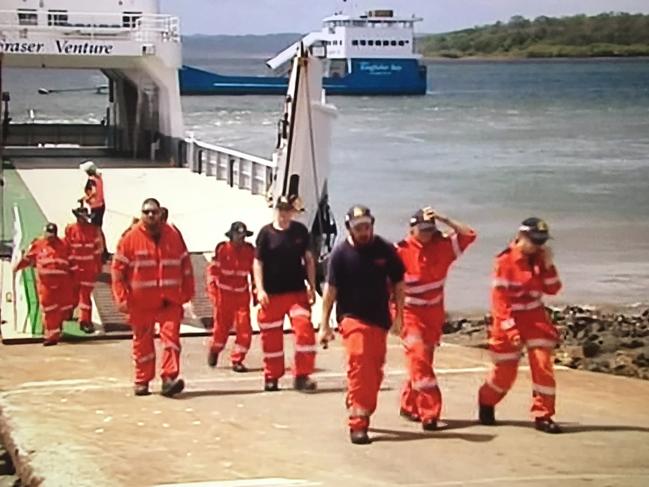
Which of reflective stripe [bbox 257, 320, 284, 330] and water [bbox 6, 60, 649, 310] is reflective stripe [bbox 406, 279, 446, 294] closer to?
reflective stripe [bbox 257, 320, 284, 330]

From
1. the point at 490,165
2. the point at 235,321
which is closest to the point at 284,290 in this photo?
the point at 235,321

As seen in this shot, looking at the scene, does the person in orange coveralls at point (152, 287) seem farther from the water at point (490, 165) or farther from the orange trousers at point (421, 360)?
the water at point (490, 165)

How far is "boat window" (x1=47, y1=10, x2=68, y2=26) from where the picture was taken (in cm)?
2370

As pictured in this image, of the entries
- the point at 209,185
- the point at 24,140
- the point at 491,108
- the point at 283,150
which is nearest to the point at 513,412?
the point at 283,150

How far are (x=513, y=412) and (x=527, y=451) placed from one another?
126cm

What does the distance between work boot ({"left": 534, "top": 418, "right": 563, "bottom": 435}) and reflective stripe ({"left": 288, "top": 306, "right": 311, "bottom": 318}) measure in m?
2.03

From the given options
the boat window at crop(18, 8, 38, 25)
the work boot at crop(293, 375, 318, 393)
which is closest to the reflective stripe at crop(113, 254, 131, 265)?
the work boot at crop(293, 375, 318, 393)

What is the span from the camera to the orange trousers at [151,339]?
9164 millimetres

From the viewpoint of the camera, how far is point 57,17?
23.8m

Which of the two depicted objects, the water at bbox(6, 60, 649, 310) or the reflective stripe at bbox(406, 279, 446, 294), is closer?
the reflective stripe at bbox(406, 279, 446, 294)

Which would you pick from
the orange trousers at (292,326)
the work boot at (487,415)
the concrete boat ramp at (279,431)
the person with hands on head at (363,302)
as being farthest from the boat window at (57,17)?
the work boot at (487,415)

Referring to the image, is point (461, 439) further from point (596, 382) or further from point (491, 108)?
point (491, 108)

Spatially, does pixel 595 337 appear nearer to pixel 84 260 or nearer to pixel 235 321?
pixel 84 260

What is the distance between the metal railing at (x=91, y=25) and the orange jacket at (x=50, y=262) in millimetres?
11498
